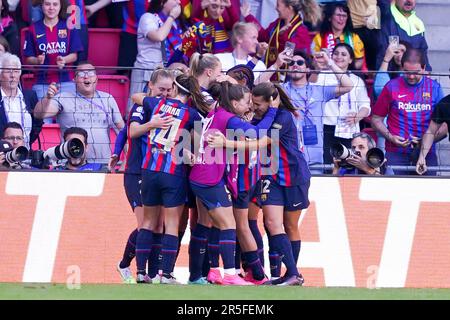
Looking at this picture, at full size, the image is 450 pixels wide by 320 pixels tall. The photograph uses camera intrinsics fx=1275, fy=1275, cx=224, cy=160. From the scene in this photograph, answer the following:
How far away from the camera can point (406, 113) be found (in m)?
14.2

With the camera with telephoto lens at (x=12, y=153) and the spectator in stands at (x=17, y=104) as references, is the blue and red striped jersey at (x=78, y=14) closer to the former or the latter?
the spectator in stands at (x=17, y=104)

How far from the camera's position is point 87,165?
1348 centimetres

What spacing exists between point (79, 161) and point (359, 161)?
294 centimetres

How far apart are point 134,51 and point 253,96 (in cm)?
414

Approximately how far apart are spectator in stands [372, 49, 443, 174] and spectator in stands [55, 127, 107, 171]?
10.4ft

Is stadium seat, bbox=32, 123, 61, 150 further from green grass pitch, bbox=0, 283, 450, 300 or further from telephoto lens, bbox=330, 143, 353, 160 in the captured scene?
telephoto lens, bbox=330, 143, 353, 160

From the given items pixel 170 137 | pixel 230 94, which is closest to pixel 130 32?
pixel 170 137

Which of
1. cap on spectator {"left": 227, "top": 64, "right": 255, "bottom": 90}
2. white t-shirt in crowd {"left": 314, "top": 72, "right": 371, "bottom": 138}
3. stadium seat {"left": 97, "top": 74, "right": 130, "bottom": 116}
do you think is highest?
cap on spectator {"left": 227, "top": 64, "right": 255, "bottom": 90}

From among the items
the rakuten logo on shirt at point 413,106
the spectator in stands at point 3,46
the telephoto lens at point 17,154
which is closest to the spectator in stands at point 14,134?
the telephoto lens at point 17,154

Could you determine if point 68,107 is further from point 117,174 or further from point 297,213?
point 297,213

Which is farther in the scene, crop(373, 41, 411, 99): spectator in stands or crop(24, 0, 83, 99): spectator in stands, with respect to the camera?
crop(373, 41, 411, 99): spectator in stands

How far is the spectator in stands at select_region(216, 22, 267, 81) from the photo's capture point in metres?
14.3

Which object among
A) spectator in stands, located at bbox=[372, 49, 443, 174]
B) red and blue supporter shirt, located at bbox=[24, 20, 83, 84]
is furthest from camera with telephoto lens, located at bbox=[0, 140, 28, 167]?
spectator in stands, located at bbox=[372, 49, 443, 174]
